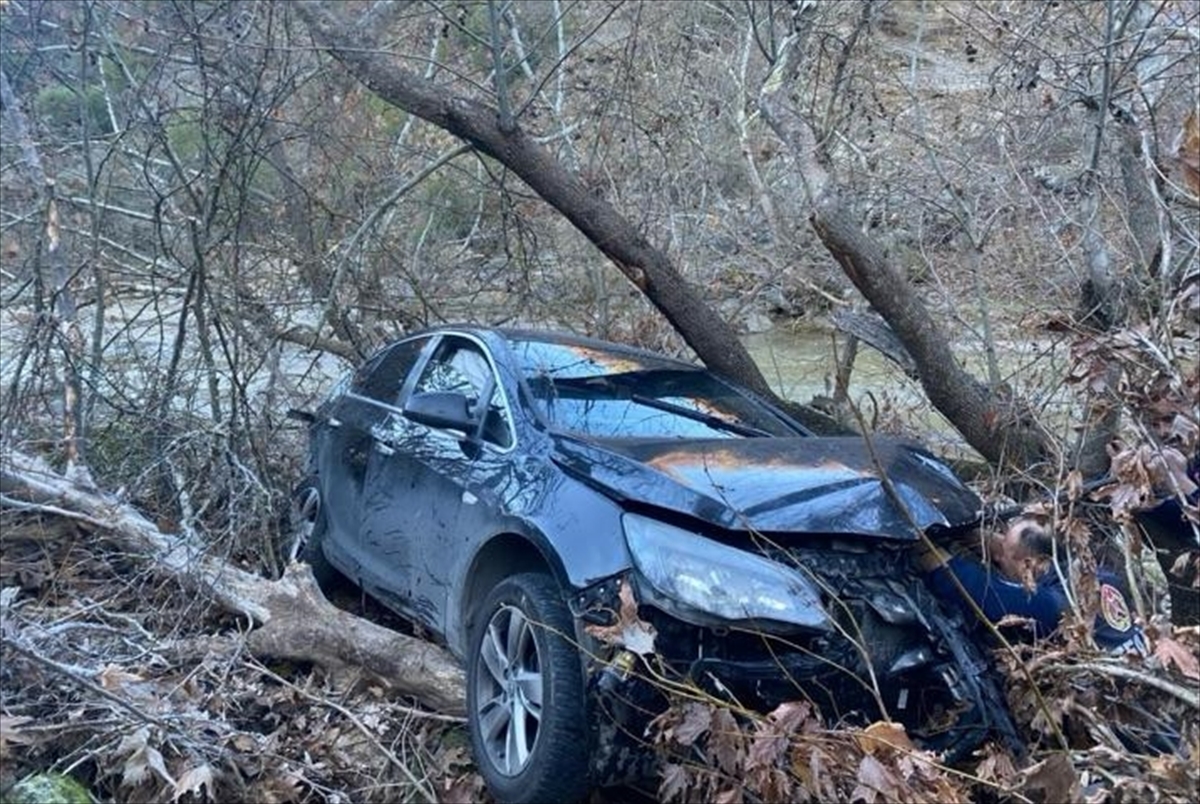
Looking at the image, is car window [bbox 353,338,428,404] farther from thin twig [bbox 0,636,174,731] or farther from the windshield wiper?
thin twig [bbox 0,636,174,731]

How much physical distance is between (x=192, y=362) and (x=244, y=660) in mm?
3439

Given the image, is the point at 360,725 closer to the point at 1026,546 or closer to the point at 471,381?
the point at 471,381

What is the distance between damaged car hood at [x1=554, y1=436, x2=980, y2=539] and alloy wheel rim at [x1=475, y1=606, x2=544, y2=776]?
605 mm

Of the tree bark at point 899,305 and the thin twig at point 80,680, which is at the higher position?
the tree bark at point 899,305

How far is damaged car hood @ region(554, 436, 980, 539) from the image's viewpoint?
4715mm

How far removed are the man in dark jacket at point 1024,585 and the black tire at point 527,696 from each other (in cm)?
128

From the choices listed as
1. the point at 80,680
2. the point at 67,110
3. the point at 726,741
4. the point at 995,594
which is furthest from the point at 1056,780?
the point at 67,110

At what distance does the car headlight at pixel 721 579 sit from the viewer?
14.4 feet

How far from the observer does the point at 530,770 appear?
15.0 ft

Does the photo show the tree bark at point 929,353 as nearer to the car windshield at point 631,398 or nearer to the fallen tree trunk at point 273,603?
the car windshield at point 631,398

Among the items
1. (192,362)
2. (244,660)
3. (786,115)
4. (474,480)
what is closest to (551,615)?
(474,480)

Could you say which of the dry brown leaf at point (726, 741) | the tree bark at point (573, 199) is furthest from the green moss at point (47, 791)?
the tree bark at point (573, 199)

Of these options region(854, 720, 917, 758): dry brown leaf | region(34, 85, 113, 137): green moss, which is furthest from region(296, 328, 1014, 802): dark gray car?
region(34, 85, 113, 137): green moss

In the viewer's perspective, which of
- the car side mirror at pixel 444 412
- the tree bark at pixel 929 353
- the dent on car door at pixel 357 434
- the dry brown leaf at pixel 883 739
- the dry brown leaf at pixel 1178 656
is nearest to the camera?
the dry brown leaf at pixel 1178 656
